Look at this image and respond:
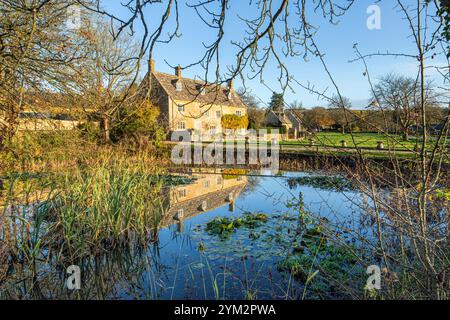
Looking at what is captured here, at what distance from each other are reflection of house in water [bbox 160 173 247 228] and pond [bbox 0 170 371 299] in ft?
0.32

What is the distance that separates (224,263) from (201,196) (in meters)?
5.13

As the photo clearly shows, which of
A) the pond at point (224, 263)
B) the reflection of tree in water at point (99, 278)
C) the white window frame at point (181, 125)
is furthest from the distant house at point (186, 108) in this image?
the reflection of tree in water at point (99, 278)

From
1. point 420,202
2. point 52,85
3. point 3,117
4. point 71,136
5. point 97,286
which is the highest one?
A: point 52,85

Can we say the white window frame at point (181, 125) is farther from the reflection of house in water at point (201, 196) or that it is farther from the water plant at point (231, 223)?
the water plant at point (231, 223)

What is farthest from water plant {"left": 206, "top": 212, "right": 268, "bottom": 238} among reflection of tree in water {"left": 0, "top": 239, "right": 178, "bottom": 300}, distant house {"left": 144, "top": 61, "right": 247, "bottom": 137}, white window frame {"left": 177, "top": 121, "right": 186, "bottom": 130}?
white window frame {"left": 177, "top": 121, "right": 186, "bottom": 130}

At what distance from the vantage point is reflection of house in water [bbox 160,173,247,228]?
7.35m

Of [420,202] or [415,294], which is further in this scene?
[415,294]

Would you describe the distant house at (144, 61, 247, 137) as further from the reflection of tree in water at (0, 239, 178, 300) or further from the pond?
the reflection of tree in water at (0, 239, 178, 300)

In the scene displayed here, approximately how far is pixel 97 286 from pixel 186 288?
1.17 m

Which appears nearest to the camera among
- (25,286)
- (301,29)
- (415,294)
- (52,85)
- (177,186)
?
(415,294)

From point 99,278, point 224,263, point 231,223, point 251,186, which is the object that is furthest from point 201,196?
point 99,278
